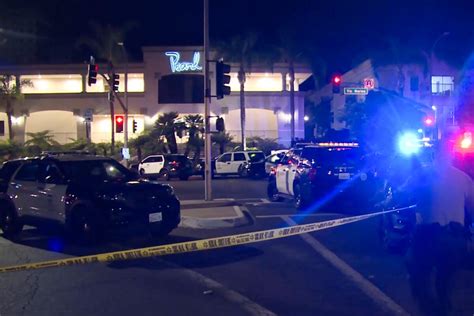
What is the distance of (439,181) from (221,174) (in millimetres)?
28367

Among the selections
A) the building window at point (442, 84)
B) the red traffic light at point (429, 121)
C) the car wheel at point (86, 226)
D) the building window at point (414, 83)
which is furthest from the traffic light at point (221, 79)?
the building window at point (442, 84)

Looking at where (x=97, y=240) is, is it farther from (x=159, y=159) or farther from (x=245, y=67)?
(x=245, y=67)

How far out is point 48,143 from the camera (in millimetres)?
49188

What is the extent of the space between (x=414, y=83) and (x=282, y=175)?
108ft

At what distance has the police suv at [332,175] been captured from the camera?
15453 millimetres

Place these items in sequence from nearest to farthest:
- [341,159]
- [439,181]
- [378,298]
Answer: [439,181] → [378,298] → [341,159]

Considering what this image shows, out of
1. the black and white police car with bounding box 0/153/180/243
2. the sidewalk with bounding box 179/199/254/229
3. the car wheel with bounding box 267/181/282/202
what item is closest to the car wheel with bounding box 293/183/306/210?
the sidewalk with bounding box 179/199/254/229

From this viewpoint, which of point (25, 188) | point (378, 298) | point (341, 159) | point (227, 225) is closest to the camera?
point (378, 298)

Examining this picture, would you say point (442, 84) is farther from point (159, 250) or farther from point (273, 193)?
point (159, 250)

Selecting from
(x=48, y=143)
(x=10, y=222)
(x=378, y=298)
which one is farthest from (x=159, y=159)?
(x=378, y=298)

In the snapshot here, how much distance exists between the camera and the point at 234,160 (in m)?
34.2

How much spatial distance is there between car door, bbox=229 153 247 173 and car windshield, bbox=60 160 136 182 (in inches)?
847

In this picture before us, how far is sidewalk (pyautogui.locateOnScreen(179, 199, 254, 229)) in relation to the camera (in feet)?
44.0

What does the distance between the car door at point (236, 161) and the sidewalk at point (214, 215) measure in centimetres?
1669
